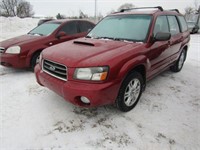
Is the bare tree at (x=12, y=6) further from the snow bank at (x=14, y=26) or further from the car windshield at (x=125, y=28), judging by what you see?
the car windshield at (x=125, y=28)

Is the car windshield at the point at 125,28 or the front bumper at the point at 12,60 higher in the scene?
the car windshield at the point at 125,28

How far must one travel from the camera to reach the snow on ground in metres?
2.45

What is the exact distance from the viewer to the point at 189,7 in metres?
42.3

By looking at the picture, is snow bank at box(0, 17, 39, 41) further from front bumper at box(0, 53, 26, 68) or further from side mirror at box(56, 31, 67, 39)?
front bumper at box(0, 53, 26, 68)

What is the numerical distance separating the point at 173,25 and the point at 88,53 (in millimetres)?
2862

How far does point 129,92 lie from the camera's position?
10.1 feet

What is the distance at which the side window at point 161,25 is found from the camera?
3.59 m

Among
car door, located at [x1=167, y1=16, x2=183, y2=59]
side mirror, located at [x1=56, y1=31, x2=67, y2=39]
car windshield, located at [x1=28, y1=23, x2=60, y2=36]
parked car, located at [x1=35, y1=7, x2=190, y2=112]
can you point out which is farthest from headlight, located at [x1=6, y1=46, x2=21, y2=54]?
car door, located at [x1=167, y1=16, x2=183, y2=59]

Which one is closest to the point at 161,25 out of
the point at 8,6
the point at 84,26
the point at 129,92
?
the point at 129,92

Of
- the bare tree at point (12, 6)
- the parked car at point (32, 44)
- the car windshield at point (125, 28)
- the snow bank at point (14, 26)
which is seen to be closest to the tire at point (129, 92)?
the car windshield at point (125, 28)

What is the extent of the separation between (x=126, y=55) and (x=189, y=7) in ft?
156

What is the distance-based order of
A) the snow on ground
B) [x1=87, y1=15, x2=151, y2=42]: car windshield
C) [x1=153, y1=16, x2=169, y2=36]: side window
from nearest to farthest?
the snow on ground < [x1=87, y1=15, x2=151, y2=42]: car windshield < [x1=153, y1=16, x2=169, y2=36]: side window

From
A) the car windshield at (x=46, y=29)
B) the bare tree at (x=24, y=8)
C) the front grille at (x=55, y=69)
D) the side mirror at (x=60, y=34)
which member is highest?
the bare tree at (x=24, y=8)

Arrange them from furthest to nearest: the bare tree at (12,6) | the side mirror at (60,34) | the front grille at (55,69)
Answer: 1. the bare tree at (12,6)
2. the side mirror at (60,34)
3. the front grille at (55,69)
